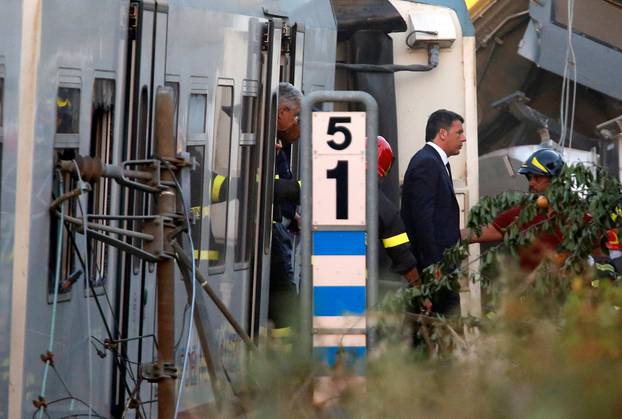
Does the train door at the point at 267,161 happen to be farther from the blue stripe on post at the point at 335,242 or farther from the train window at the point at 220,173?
the blue stripe on post at the point at 335,242

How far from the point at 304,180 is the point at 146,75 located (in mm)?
1141

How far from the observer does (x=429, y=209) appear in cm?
929

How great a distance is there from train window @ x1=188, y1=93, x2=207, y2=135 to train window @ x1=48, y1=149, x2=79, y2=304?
1.52 m

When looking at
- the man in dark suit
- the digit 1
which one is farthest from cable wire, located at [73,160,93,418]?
the man in dark suit

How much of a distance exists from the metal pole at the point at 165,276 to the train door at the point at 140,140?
2.49ft

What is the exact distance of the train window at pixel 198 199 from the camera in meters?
7.27

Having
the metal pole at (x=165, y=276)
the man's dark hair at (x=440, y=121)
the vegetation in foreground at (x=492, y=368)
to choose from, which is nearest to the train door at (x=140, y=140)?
the metal pole at (x=165, y=276)

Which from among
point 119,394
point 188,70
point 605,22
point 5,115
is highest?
point 605,22

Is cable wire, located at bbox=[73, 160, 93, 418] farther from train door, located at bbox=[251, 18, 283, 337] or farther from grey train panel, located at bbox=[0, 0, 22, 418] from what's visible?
train door, located at bbox=[251, 18, 283, 337]

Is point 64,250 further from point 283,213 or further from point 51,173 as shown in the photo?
point 283,213

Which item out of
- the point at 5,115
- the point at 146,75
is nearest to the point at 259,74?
the point at 146,75

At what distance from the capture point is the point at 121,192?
256 inches

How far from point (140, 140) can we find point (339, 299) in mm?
1249

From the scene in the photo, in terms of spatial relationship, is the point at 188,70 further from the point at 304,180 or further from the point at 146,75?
the point at 304,180
